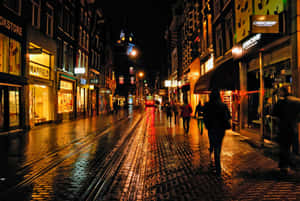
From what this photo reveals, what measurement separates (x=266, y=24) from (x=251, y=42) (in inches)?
98.0

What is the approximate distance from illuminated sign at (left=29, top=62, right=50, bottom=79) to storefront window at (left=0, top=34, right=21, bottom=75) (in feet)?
6.01

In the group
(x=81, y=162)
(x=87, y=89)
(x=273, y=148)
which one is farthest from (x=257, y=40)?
(x=87, y=89)

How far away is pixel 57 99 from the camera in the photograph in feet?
69.9

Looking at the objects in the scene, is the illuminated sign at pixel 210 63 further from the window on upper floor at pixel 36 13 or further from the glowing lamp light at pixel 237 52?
the window on upper floor at pixel 36 13

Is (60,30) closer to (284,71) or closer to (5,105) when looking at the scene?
(5,105)

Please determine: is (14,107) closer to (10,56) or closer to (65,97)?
(10,56)

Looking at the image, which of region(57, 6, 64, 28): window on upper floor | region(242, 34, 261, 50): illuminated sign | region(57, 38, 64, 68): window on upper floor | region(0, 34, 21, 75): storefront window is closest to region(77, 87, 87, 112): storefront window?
region(57, 38, 64, 68): window on upper floor

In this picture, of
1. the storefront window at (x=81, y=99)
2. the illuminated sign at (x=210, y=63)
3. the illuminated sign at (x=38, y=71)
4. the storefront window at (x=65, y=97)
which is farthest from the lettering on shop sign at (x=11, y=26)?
the illuminated sign at (x=210, y=63)

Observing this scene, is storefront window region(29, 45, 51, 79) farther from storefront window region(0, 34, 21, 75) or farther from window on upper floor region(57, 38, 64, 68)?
window on upper floor region(57, 38, 64, 68)

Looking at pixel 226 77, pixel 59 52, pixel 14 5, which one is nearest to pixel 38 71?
pixel 59 52

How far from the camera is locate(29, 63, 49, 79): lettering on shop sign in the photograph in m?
17.3

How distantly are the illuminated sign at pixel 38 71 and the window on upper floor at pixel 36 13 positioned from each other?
298cm

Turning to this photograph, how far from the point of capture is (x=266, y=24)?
27.9ft

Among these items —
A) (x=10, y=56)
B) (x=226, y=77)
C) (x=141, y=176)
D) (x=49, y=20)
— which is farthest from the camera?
(x=49, y=20)
